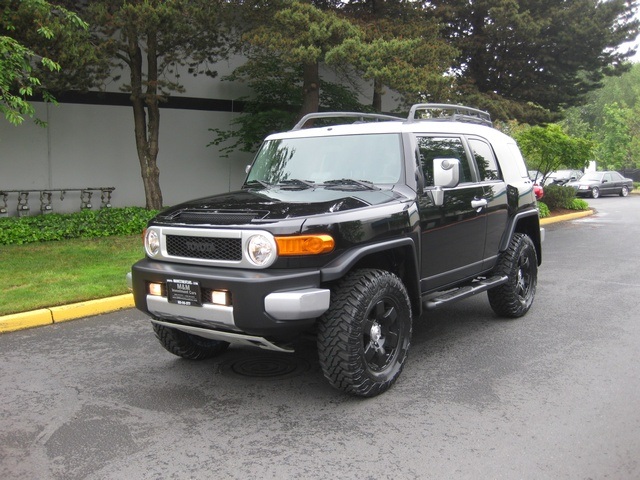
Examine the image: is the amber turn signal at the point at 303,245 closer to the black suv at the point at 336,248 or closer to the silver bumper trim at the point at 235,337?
the black suv at the point at 336,248

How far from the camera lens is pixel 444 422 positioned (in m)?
3.99

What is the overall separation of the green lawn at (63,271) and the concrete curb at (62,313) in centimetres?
18

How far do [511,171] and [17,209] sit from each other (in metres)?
11.6

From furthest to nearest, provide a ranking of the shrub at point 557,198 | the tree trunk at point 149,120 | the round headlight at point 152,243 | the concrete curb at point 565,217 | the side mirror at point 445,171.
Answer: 1. the shrub at point 557,198
2. the concrete curb at point 565,217
3. the tree trunk at point 149,120
4. the side mirror at point 445,171
5. the round headlight at point 152,243

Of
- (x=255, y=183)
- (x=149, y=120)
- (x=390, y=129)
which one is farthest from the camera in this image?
(x=149, y=120)

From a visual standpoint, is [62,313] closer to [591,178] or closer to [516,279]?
[516,279]

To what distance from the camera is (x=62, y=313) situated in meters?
6.68

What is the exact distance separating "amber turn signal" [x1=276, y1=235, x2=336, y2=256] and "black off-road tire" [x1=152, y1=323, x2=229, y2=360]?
1588 mm

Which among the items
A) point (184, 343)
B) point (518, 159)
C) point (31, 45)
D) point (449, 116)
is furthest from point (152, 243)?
point (31, 45)

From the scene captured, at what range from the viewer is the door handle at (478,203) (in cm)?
567

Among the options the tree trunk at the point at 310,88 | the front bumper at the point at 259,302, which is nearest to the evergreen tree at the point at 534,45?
the tree trunk at the point at 310,88

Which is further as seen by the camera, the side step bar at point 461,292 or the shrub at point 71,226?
the shrub at point 71,226

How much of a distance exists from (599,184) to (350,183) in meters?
31.4

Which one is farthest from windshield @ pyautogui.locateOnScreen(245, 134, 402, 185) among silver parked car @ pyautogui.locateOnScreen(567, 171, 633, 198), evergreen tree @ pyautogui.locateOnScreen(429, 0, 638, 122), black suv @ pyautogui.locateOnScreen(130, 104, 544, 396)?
silver parked car @ pyautogui.locateOnScreen(567, 171, 633, 198)
